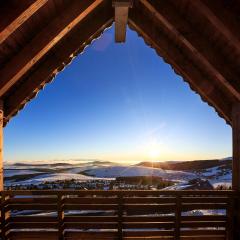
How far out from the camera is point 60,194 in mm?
5629

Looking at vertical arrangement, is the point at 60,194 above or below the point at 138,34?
below

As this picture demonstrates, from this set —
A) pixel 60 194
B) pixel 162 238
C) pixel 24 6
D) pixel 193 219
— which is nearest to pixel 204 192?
pixel 193 219

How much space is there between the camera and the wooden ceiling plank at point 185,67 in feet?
19.8

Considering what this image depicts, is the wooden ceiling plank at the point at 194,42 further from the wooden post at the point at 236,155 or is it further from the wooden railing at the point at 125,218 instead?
the wooden railing at the point at 125,218

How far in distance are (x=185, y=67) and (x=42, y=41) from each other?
9.47 feet

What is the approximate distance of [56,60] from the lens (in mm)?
5934

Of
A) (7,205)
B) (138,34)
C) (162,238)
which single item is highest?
(138,34)

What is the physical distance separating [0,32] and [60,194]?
329cm

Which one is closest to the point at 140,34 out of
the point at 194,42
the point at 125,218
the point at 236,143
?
the point at 194,42

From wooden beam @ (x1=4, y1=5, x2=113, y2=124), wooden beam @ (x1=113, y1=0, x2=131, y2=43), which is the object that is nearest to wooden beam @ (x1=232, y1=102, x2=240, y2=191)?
wooden beam @ (x1=113, y1=0, x2=131, y2=43)

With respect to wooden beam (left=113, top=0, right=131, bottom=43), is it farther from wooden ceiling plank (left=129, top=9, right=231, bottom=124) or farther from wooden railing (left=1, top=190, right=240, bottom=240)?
wooden railing (left=1, top=190, right=240, bottom=240)

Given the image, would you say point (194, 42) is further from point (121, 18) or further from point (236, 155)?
point (236, 155)

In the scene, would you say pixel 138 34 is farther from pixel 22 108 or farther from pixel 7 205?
pixel 7 205

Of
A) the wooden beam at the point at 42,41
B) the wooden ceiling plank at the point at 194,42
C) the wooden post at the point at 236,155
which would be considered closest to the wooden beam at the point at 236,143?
the wooden post at the point at 236,155
